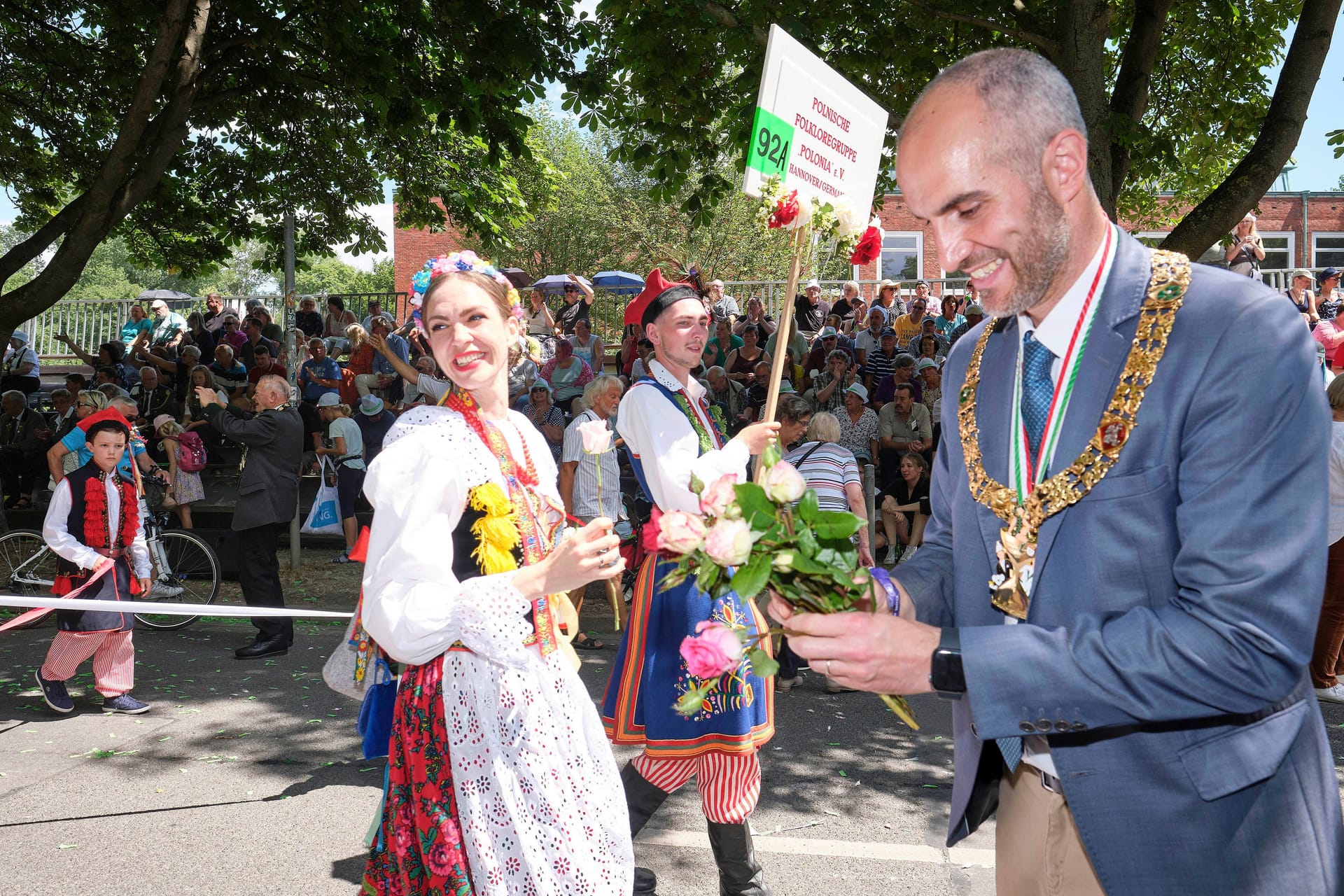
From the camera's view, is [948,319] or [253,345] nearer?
[948,319]

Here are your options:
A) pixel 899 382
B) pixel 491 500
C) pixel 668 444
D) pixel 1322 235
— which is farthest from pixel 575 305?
pixel 1322 235

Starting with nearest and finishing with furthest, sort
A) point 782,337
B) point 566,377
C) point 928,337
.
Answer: point 782,337 < point 928,337 < point 566,377

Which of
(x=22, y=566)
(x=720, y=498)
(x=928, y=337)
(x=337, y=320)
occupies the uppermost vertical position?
(x=337, y=320)

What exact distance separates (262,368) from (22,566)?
597 centimetres

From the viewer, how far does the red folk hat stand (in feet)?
13.8

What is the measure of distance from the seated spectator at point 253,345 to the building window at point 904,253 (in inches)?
733

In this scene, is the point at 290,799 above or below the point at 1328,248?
below

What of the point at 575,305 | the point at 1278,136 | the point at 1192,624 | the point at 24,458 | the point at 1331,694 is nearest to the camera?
the point at 1192,624

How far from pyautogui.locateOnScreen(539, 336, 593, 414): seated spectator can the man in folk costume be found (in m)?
9.30

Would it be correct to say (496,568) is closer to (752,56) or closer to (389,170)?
(752,56)

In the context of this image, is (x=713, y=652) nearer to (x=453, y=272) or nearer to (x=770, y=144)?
(x=453, y=272)

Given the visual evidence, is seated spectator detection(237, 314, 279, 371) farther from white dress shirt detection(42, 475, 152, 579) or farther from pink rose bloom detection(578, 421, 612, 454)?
pink rose bloom detection(578, 421, 612, 454)

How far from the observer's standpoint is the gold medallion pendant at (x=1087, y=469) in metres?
1.55

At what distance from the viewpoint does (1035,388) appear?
176cm
